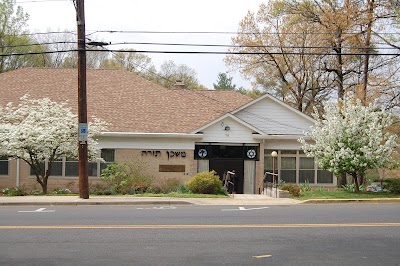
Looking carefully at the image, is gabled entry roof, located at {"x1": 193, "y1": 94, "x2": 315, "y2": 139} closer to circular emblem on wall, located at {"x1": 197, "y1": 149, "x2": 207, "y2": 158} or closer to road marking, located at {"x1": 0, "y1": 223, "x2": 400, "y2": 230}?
circular emblem on wall, located at {"x1": 197, "y1": 149, "x2": 207, "y2": 158}

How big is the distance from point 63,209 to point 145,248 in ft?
24.7

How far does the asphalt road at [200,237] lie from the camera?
9.61 metres

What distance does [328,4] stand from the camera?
1375 inches

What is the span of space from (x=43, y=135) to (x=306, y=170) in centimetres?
1421

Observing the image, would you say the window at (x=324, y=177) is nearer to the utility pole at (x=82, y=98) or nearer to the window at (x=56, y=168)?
the window at (x=56, y=168)

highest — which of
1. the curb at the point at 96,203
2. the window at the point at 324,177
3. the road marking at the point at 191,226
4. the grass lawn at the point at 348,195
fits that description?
the window at the point at 324,177

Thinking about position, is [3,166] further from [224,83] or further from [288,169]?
[224,83]

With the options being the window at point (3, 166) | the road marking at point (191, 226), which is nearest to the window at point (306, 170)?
the window at point (3, 166)

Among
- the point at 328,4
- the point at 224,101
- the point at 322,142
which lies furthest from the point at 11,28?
the point at 322,142

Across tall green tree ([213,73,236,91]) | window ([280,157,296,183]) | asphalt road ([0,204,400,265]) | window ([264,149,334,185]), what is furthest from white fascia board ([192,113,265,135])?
tall green tree ([213,73,236,91])

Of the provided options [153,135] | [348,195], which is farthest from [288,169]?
[348,195]

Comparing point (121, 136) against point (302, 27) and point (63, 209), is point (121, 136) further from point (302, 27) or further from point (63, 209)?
point (302, 27)

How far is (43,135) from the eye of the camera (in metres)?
23.5

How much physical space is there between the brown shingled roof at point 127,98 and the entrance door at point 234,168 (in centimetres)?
227
